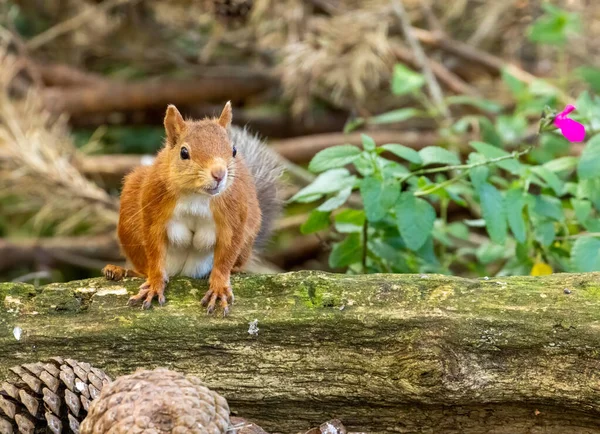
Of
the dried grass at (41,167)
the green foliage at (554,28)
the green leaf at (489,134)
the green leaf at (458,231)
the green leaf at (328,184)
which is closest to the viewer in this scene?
the green leaf at (328,184)

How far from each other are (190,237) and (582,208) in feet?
2.48

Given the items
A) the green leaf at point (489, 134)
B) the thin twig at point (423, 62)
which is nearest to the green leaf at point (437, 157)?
the green leaf at point (489, 134)

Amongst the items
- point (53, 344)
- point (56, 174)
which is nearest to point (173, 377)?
point (53, 344)

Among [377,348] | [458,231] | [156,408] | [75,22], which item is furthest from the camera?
[75,22]

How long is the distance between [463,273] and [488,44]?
49.3 inches

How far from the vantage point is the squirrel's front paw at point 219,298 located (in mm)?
1083

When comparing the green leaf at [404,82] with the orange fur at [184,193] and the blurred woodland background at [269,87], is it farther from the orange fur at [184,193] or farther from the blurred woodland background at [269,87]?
the orange fur at [184,193]

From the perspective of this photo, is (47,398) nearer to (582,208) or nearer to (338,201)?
(338,201)

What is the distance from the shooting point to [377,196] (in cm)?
137

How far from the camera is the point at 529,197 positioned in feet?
4.71

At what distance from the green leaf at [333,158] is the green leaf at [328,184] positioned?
0.17ft

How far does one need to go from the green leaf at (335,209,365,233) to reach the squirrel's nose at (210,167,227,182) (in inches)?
17.5

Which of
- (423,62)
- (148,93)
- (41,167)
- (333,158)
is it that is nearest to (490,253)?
(333,158)

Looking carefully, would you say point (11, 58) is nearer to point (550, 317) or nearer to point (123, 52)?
point (123, 52)
